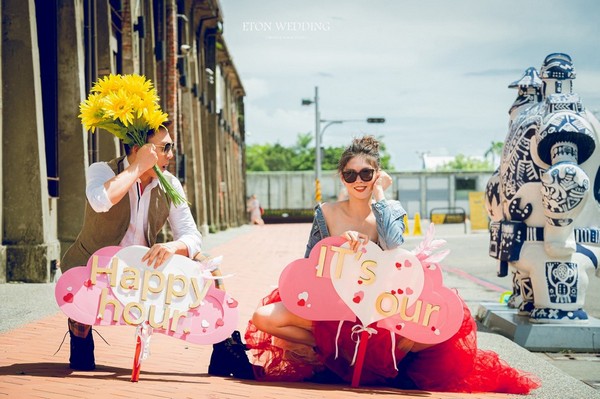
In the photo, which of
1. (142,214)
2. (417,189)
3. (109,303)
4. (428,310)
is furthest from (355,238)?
(417,189)

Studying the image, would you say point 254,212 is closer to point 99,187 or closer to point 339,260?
point 339,260

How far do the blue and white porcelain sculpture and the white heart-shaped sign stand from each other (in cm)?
232

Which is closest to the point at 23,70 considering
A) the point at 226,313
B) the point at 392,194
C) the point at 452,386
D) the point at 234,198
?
the point at 226,313

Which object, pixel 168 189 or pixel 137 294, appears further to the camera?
pixel 168 189

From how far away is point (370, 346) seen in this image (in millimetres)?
4793

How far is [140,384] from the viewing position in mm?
4379

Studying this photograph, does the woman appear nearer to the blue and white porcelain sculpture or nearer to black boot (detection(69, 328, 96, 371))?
black boot (detection(69, 328, 96, 371))

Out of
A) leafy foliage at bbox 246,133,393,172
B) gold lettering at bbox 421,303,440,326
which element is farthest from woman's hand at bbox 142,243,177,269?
leafy foliage at bbox 246,133,393,172

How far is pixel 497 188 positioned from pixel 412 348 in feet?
10.1

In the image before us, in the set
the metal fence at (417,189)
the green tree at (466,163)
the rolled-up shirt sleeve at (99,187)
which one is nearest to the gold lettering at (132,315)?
the rolled-up shirt sleeve at (99,187)

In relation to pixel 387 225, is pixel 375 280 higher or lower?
lower

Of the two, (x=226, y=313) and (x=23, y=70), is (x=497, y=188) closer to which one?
(x=226, y=313)

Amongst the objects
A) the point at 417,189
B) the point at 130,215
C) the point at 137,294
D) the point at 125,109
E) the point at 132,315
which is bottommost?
the point at 417,189

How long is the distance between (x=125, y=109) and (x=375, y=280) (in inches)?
69.2
